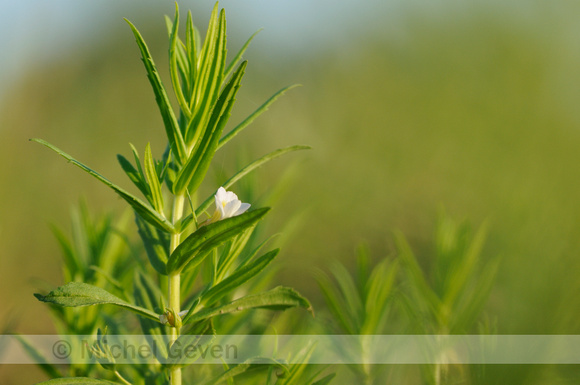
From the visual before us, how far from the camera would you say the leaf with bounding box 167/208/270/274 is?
17 cm

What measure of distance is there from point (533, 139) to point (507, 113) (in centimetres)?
17

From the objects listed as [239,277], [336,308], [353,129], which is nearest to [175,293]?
[239,277]

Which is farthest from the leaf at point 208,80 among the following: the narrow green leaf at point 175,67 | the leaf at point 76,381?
the leaf at point 76,381

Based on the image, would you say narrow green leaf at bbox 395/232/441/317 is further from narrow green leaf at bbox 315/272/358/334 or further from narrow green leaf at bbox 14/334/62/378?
narrow green leaf at bbox 14/334/62/378

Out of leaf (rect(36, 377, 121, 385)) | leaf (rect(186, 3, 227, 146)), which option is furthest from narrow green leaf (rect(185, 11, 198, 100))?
leaf (rect(36, 377, 121, 385))

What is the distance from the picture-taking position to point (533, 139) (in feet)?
1.58

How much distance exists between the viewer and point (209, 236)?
178 millimetres

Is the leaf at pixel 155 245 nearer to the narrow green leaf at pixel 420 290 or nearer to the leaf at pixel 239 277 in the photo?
the leaf at pixel 239 277

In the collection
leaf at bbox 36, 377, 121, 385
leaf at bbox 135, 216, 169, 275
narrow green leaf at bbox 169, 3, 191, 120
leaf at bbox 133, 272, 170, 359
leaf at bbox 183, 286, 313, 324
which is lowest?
leaf at bbox 133, 272, 170, 359

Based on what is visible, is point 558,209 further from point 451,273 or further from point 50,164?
point 50,164

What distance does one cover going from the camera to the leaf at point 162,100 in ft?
0.63

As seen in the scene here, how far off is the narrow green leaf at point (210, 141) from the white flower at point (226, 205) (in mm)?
11

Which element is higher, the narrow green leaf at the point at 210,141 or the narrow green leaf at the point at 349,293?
the narrow green leaf at the point at 210,141

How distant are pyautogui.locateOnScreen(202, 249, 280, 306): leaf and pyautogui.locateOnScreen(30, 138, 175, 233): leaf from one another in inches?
1.2
